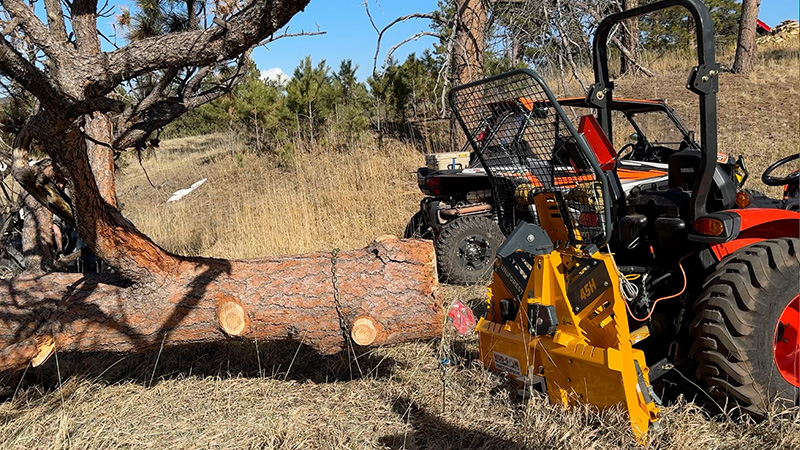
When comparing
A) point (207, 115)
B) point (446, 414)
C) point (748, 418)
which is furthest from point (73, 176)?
point (207, 115)

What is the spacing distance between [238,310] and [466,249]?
108 inches

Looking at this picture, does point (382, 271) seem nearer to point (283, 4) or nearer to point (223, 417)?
point (223, 417)

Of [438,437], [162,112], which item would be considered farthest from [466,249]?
[162,112]

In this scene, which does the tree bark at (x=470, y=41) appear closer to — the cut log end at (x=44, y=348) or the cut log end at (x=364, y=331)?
the cut log end at (x=364, y=331)

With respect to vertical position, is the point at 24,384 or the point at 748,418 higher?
the point at 24,384

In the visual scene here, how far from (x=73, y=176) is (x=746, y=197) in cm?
326

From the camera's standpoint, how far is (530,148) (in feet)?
9.76

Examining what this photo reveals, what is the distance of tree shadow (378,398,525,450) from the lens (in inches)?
101

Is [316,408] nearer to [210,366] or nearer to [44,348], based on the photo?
[210,366]

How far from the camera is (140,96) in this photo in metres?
5.83

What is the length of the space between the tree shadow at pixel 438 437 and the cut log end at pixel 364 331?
16.3 inches

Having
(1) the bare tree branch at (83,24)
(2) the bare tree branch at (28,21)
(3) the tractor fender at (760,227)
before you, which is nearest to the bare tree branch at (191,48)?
(2) the bare tree branch at (28,21)

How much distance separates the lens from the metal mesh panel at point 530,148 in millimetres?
2609

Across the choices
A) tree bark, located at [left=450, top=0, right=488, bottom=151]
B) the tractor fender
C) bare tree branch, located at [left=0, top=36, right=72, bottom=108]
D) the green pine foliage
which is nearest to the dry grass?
the tractor fender
